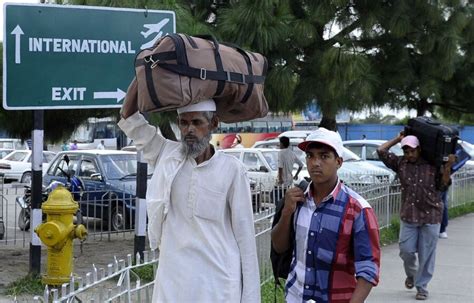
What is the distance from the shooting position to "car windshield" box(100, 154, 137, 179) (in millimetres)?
13383

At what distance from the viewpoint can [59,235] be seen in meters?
5.61

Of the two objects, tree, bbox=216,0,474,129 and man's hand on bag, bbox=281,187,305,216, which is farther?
tree, bbox=216,0,474,129

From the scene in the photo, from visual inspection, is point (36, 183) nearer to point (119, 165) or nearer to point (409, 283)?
point (409, 283)

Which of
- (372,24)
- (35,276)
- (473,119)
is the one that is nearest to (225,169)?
(35,276)

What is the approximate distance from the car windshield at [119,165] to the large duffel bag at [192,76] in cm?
978

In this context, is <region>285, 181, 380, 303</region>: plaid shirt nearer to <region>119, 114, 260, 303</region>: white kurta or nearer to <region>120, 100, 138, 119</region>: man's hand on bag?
<region>119, 114, 260, 303</region>: white kurta

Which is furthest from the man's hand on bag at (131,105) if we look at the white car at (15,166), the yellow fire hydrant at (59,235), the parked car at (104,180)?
the white car at (15,166)

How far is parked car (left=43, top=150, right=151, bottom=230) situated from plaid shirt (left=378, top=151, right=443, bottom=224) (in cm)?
525

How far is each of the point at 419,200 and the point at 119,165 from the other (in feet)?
23.6

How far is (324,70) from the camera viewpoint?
500 inches

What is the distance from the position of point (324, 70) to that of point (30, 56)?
20.9 ft

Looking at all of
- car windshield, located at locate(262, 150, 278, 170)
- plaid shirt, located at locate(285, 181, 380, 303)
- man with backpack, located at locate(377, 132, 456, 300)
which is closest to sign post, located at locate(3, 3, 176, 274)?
man with backpack, located at locate(377, 132, 456, 300)

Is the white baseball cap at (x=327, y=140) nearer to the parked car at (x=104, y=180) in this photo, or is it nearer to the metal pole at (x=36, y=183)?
the metal pole at (x=36, y=183)

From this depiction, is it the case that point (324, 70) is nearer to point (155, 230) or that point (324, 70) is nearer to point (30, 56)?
point (30, 56)
